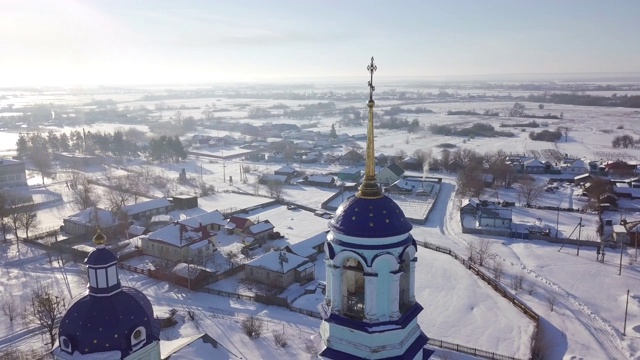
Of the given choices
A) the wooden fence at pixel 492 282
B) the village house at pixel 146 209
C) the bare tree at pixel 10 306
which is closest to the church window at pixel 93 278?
the bare tree at pixel 10 306

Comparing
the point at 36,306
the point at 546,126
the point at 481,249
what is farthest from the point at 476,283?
the point at 546,126

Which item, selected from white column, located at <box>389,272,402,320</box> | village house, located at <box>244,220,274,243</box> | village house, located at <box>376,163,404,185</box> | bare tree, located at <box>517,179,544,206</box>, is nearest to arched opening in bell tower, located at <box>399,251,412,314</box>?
white column, located at <box>389,272,402,320</box>

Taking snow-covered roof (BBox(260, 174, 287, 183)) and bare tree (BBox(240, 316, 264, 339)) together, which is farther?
snow-covered roof (BBox(260, 174, 287, 183))

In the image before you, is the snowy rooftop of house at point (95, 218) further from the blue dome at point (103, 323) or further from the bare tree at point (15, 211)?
the blue dome at point (103, 323)

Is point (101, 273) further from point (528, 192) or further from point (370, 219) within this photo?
point (528, 192)

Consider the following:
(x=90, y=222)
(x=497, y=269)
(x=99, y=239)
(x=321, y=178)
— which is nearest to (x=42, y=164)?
(x=90, y=222)

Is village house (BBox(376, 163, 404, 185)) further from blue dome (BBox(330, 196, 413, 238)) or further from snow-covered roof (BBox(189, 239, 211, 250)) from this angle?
blue dome (BBox(330, 196, 413, 238))
